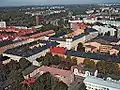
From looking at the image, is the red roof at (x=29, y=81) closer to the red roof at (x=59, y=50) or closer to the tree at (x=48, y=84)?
the tree at (x=48, y=84)

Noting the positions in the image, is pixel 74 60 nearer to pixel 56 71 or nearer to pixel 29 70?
pixel 56 71

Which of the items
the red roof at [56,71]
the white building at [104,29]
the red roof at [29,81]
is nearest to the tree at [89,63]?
the red roof at [56,71]

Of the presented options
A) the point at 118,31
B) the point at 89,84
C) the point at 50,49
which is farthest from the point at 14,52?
the point at 118,31

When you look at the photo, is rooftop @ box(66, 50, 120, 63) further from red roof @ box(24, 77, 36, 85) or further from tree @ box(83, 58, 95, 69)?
red roof @ box(24, 77, 36, 85)

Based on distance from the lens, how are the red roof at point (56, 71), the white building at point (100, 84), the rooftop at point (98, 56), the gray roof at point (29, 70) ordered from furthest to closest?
the rooftop at point (98, 56) < the gray roof at point (29, 70) < the red roof at point (56, 71) < the white building at point (100, 84)

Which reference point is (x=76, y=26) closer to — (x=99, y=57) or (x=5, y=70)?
(x=99, y=57)

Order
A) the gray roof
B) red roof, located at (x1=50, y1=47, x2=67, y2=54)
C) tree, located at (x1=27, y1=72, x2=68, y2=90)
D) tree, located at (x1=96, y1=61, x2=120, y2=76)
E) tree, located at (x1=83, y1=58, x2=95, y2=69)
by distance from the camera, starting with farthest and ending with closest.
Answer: red roof, located at (x1=50, y1=47, x2=67, y2=54) < tree, located at (x1=83, y1=58, x2=95, y2=69) < the gray roof < tree, located at (x1=96, y1=61, x2=120, y2=76) < tree, located at (x1=27, y1=72, x2=68, y2=90)

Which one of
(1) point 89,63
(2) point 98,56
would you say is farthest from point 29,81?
(2) point 98,56

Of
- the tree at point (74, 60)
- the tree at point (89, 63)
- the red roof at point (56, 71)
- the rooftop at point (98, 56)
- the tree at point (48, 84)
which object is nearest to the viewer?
the tree at point (48, 84)

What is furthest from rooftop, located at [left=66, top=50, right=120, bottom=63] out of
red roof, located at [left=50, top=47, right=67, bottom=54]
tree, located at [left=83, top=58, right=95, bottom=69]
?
tree, located at [left=83, top=58, right=95, bottom=69]
